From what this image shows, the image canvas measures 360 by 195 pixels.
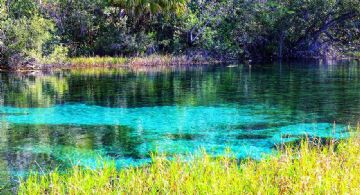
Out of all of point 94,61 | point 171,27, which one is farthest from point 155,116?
point 171,27

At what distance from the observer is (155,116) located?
1642 cm

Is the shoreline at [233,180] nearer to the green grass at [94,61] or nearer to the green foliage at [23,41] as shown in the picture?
the green foliage at [23,41]

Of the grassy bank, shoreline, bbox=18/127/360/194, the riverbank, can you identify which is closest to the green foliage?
the riverbank

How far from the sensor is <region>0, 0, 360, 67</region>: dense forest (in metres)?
37.2

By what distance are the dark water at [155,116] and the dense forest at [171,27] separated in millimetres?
9096

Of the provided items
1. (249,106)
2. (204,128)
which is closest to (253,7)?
(249,106)

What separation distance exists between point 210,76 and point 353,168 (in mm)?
24080

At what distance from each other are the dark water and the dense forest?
910 centimetres

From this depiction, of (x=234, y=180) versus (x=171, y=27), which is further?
(x=171, y=27)

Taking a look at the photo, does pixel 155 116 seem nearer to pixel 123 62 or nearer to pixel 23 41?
pixel 23 41

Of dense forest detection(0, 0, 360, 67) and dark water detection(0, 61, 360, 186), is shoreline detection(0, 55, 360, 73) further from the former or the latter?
dark water detection(0, 61, 360, 186)

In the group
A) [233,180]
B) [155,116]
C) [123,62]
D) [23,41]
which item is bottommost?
[155,116]

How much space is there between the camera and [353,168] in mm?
7559

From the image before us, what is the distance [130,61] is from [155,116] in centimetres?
2506
